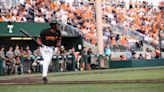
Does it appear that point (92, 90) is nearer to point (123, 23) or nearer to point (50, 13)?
point (50, 13)

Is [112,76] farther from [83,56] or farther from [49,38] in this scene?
[83,56]

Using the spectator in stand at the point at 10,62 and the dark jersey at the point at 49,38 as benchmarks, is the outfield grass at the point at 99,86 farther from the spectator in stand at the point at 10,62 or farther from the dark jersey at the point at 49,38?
the spectator in stand at the point at 10,62

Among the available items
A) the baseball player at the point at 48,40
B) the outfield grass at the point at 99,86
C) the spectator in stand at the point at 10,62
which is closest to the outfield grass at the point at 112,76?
the outfield grass at the point at 99,86

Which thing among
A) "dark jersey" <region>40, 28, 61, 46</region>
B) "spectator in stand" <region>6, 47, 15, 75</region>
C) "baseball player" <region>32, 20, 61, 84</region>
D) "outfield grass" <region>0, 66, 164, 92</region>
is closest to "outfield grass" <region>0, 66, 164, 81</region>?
"outfield grass" <region>0, 66, 164, 92</region>

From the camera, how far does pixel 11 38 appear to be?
2617cm

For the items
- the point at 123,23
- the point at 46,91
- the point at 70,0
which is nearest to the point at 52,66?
the point at 70,0

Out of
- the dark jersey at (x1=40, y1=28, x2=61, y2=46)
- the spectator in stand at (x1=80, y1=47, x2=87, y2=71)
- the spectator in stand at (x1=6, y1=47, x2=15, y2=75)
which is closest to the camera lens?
the dark jersey at (x1=40, y1=28, x2=61, y2=46)

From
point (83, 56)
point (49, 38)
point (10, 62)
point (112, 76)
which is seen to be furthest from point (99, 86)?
point (83, 56)

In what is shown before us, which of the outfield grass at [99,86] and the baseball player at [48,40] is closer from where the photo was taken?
the outfield grass at [99,86]

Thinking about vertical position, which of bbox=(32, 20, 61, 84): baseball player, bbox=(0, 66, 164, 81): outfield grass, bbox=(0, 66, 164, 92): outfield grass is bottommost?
bbox=(0, 66, 164, 81): outfield grass

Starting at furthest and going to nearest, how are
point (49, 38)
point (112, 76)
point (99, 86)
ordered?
point (112, 76)
point (49, 38)
point (99, 86)

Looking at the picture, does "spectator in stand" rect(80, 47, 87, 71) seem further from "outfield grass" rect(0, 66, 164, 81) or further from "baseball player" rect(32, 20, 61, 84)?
"baseball player" rect(32, 20, 61, 84)

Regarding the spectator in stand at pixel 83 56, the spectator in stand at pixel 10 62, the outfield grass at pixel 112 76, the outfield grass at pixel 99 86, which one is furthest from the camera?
the spectator in stand at pixel 83 56

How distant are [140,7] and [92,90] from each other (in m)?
29.4
